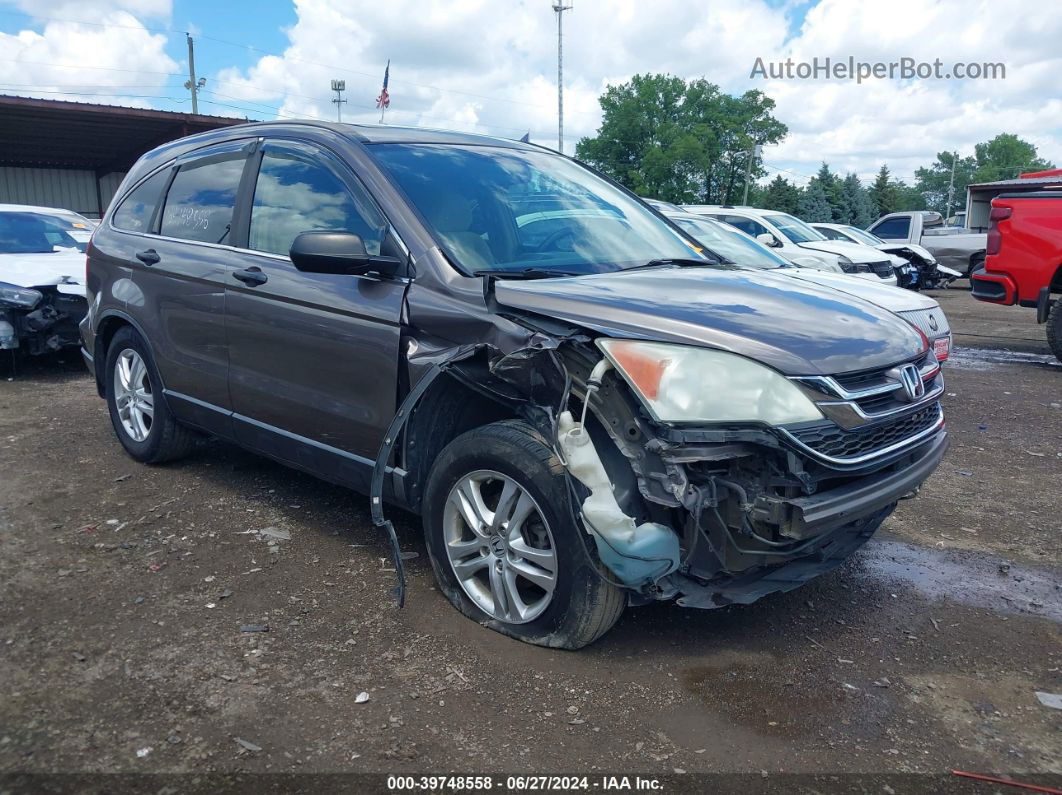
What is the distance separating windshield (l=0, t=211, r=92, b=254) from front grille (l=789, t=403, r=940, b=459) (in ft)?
28.6

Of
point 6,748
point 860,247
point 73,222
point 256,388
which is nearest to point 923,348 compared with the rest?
point 256,388

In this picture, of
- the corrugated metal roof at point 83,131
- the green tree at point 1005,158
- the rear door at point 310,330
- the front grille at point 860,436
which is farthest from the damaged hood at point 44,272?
the green tree at point 1005,158

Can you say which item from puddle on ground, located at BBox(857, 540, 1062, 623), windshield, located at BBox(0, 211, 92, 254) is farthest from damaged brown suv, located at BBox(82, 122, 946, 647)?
windshield, located at BBox(0, 211, 92, 254)

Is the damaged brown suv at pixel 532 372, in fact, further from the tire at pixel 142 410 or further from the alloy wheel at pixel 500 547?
the tire at pixel 142 410

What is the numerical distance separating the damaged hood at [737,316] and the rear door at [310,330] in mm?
658

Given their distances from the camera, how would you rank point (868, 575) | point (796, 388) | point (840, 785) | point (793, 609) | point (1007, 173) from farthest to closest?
point (1007, 173)
point (868, 575)
point (793, 609)
point (796, 388)
point (840, 785)

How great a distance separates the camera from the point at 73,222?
391 inches

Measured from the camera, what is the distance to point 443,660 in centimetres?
311

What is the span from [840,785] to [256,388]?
9.73 feet

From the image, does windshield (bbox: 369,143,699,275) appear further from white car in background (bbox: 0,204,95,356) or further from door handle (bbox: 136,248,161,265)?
white car in background (bbox: 0,204,95,356)

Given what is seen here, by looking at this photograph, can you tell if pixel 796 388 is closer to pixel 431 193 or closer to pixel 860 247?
pixel 431 193

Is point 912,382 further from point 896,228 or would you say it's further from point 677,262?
point 896,228

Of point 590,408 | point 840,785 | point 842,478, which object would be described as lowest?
point 840,785

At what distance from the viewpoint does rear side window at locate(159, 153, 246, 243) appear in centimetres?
444
